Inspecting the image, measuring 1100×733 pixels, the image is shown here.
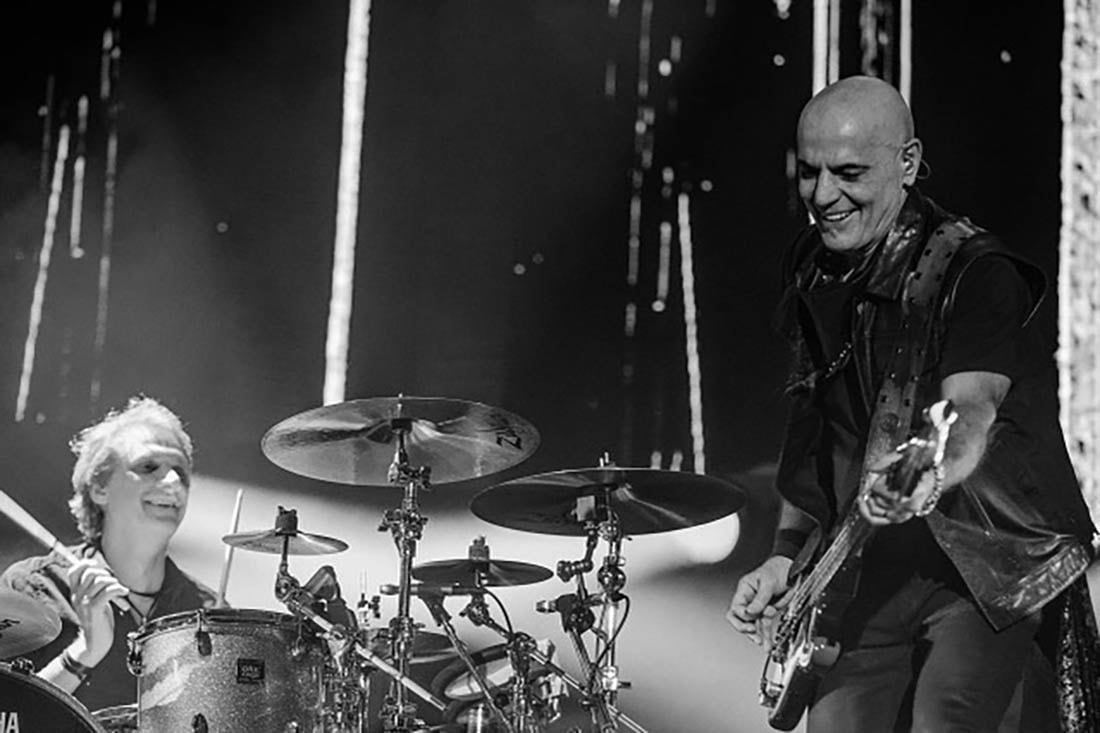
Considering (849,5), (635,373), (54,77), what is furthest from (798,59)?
(54,77)

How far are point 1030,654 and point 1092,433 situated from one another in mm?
2254

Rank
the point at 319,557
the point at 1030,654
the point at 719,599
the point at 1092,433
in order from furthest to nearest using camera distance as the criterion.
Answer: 1. the point at 319,557
2. the point at 719,599
3. the point at 1092,433
4. the point at 1030,654

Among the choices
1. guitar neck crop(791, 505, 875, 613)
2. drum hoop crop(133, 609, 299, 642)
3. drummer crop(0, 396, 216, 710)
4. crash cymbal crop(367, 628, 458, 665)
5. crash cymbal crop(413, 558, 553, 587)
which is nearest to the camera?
guitar neck crop(791, 505, 875, 613)

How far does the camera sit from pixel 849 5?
510cm

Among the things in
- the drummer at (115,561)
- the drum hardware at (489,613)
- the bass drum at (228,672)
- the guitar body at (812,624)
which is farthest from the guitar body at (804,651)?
the drummer at (115,561)

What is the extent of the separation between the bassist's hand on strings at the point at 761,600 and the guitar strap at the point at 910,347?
0.30m

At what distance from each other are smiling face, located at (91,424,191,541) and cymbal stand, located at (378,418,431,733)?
1.17 meters

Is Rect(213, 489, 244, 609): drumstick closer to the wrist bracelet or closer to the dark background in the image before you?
the dark background

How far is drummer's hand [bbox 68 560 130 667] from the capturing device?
496 centimetres

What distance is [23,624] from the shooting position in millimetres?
4223

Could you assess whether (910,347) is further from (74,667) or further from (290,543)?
(74,667)

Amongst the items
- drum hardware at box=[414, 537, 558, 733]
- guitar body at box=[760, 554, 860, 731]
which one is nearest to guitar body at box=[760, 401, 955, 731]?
guitar body at box=[760, 554, 860, 731]

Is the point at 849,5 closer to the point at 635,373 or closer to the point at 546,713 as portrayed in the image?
the point at 635,373

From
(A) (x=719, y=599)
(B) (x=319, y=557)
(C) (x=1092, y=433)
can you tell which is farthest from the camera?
(B) (x=319, y=557)
